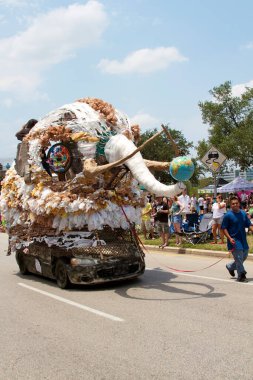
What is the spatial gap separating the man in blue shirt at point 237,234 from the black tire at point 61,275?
317cm

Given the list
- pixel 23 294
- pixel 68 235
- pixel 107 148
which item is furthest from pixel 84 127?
pixel 23 294

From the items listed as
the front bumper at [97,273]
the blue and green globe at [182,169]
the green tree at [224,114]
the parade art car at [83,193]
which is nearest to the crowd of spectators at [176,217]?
the parade art car at [83,193]

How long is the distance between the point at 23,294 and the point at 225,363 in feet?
16.2

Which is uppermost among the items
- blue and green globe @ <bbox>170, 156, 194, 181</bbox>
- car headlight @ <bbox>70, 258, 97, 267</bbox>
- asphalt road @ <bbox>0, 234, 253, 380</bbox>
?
blue and green globe @ <bbox>170, 156, 194, 181</bbox>

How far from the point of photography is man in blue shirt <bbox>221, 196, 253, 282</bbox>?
8820 mm

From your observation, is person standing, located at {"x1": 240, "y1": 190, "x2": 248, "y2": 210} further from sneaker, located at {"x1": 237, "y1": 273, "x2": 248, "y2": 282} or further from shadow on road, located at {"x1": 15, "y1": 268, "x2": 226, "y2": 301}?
sneaker, located at {"x1": 237, "y1": 273, "x2": 248, "y2": 282}

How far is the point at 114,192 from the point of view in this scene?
8.88 meters

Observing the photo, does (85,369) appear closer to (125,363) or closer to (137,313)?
(125,363)

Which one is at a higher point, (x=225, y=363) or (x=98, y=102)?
(x=98, y=102)

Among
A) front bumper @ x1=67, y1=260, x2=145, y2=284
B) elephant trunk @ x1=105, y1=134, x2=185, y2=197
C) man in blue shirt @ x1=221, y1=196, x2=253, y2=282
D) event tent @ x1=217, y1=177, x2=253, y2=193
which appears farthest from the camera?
event tent @ x1=217, y1=177, x2=253, y2=193

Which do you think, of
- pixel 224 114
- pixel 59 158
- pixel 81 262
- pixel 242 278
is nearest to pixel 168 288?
pixel 242 278

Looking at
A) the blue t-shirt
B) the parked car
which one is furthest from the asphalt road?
the blue t-shirt

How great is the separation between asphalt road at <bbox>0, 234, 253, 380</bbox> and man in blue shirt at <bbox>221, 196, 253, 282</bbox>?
366mm

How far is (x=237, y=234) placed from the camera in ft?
29.1
